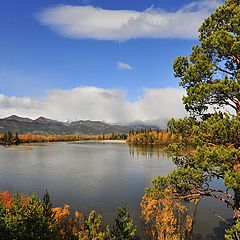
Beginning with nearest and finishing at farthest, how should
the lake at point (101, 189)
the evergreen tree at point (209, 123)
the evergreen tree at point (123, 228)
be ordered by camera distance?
the evergreen tree at point (209, 123) < the evergreen tree at point (123, 228) < the lake at point (101, 189)

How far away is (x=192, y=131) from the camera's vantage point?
16.6m

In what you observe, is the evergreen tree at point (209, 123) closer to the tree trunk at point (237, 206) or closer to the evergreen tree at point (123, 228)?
the tree trunk at point (237, 206)

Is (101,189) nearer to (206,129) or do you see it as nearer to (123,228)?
(123,228)

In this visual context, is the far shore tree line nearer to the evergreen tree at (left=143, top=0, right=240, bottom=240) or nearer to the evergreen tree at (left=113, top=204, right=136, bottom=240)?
the evergreen tree at (left=143, top=0, right=240, bottom=240)

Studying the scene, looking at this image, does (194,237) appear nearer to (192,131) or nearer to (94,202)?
(94,202)

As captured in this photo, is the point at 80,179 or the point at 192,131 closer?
the point at 192,131

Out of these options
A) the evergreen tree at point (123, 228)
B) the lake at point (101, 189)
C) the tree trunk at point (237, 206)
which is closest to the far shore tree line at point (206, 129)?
the tree trunk at point (237, 206)

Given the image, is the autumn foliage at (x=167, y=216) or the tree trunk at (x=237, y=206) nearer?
the tree trunk at (x=237, y=206)

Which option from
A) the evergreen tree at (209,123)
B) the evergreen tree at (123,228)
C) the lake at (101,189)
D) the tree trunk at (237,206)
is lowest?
the lake at (101,189)

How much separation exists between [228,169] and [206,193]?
2461 millimetres

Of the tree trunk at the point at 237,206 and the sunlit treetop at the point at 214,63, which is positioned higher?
the sunlit treetop at the point at 214,63

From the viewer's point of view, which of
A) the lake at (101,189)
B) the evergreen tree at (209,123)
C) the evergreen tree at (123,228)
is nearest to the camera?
the evergreen tree at (209,123)

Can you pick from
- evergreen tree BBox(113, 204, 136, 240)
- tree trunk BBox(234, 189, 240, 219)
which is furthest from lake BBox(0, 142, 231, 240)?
tree trunk BBox(234, 189, 240, 219)

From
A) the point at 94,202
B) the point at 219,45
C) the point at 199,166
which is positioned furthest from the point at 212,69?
the point at 94,202
